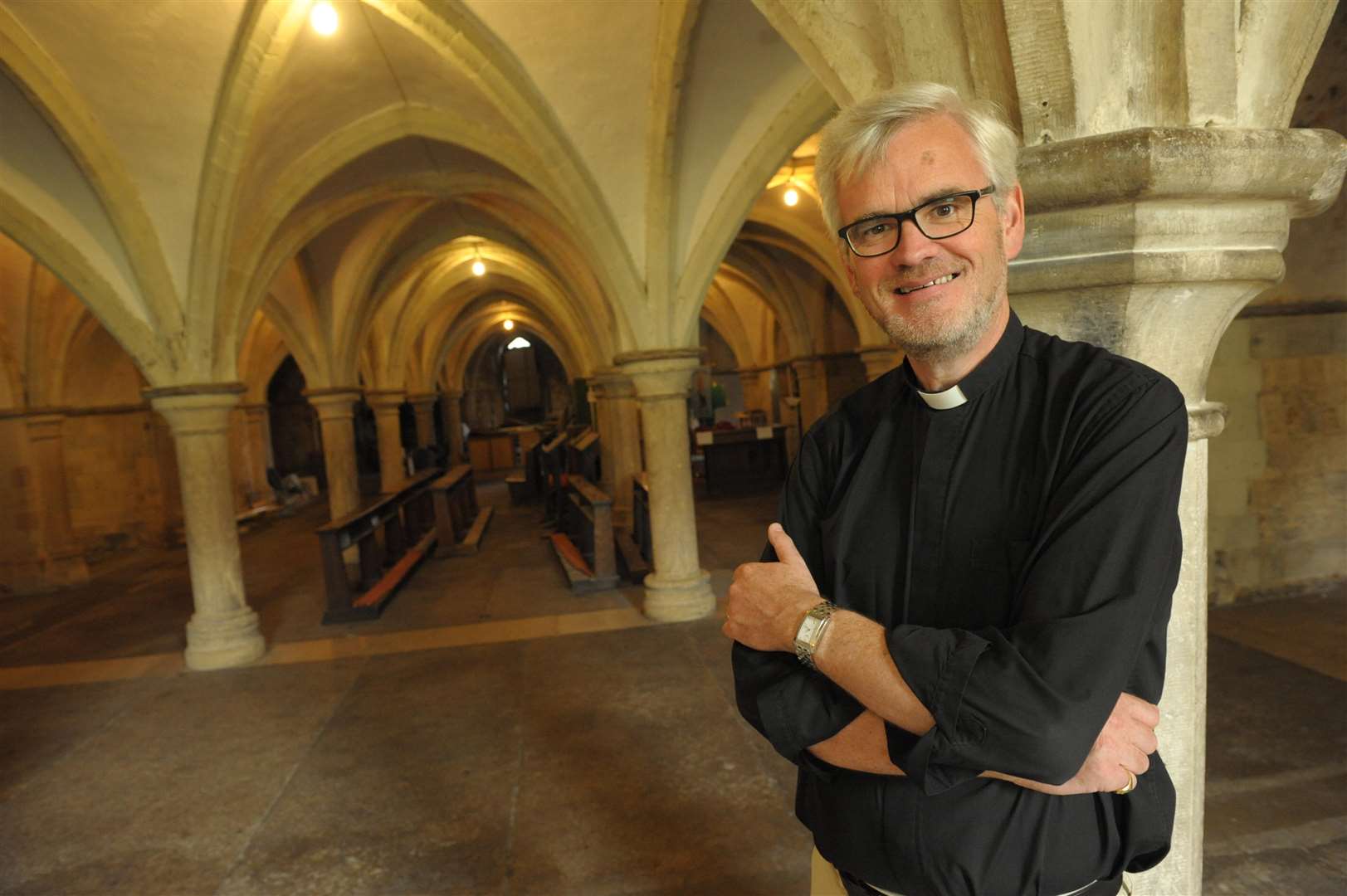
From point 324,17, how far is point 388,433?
956 cm

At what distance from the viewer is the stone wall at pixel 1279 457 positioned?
6.27 meters

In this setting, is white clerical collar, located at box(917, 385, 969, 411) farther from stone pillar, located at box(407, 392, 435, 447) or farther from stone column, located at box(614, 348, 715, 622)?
stone pillar, located at box(407, 392, 435, 447)

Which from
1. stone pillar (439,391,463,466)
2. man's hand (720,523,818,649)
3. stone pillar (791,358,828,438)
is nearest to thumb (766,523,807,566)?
man's hand (720,523,818,649)

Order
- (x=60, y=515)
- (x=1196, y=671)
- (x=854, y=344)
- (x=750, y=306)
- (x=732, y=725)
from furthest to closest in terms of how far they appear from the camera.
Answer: (x=750, y=306) → (x=854, y=344) → (x=60, y=515) → (x=732, y=725) → (x=1196, y=671)

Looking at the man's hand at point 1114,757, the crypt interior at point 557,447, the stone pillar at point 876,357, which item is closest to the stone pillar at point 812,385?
the crypt interior at point 557,447

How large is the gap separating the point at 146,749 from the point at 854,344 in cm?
1308

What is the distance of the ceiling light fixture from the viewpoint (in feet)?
18.2

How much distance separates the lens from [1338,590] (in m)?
6.45

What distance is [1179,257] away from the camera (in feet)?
5.03

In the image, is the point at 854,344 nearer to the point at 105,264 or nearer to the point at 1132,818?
the point at 105,264

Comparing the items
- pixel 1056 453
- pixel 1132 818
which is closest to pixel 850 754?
pixel 1132 818

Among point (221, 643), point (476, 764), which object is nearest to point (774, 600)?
point (476, 764)

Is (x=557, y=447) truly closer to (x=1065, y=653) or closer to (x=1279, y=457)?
(x=1279, y=457)

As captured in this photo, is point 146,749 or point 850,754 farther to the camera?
point 146,749
